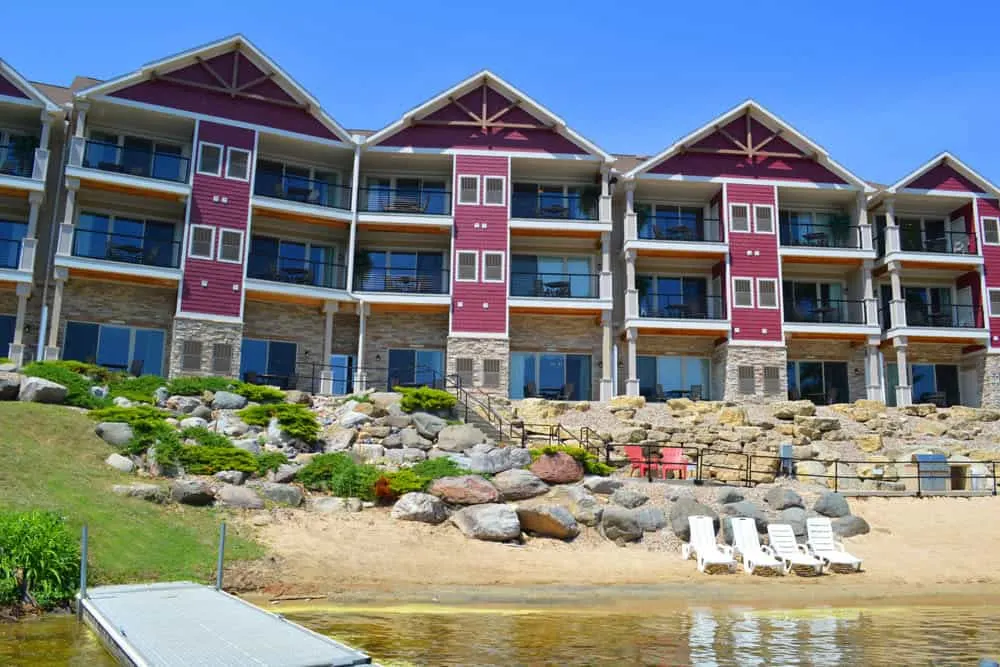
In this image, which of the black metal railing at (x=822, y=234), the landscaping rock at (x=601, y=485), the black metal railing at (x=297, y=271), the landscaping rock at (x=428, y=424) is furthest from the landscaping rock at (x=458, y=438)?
the black metal railing at (x=822, y=234)

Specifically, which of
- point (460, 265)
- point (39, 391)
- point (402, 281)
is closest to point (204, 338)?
point (402, 281)

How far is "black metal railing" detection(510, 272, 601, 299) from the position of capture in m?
34.7

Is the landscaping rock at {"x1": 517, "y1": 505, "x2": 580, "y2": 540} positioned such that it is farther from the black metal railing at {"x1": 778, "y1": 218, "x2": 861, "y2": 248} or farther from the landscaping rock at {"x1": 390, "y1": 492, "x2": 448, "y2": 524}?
the black metal railing at {"x1": 778, "y1": 218, "x2": 861, "y2": 248}

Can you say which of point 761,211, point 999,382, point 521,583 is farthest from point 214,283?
point 999,382

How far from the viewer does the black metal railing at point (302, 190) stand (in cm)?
3356

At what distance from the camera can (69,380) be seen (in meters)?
24.1

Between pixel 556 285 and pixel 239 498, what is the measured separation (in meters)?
19.0

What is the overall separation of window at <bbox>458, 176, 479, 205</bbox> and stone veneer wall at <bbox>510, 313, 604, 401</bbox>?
16.1 ft

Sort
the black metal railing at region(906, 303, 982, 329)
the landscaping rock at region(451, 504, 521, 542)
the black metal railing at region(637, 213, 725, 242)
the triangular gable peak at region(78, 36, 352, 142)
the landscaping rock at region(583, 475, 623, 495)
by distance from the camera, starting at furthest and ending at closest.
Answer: the black metal railing at region(906, 303, 982, 329)
the black metal railing at region(637, 213, 725, 242)
the triangular gable peak at region(78, 36, 352, 142)
the landscaping rock at region(583, 475, 623, 495)
the landscaping rock at region(451, 504, 521, 542)

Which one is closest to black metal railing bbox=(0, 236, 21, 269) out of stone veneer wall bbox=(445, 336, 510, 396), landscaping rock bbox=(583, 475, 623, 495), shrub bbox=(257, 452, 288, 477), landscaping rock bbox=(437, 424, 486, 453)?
shrub bbox=(257, 452, 288, 477)

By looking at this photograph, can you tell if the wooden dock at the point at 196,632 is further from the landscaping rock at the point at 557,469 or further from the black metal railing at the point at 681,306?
the black metal railing at the point at 681,306

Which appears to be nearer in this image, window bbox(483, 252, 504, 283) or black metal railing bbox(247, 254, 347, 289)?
black metal railing bbox(247, 254, 347, 289)

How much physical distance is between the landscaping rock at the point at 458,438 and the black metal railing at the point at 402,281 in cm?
1071

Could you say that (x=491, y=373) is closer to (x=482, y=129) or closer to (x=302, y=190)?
(x=482, y=129)
